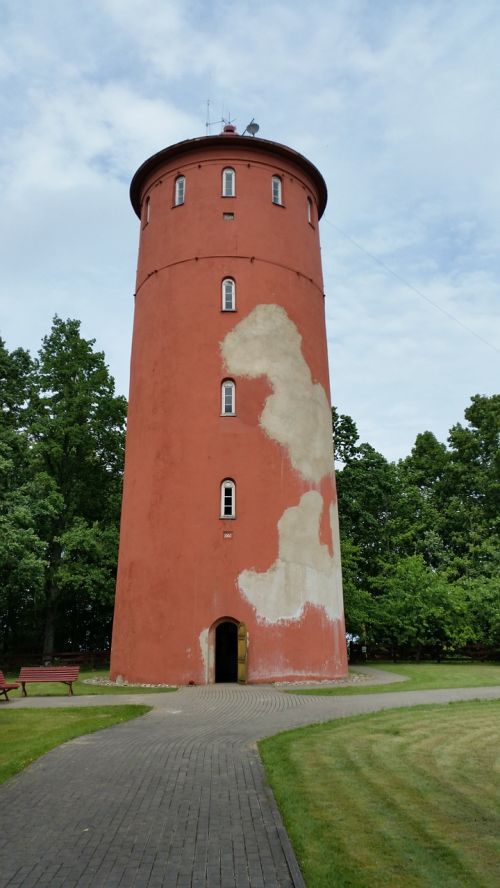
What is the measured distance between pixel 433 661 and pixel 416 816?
24.2 metres

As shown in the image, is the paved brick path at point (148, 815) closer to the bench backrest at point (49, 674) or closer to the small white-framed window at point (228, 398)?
the bench backrest at point (49, 674)

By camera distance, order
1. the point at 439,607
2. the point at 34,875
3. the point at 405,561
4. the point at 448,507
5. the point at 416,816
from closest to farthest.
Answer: the point at 34,875, the point at 416,816, the point at 439,607, the point at 405,561, the point at 448,507

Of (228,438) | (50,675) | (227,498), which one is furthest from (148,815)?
(228,438)

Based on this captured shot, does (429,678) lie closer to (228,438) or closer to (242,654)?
(242,654)

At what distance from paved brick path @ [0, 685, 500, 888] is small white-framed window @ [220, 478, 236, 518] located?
869 cm

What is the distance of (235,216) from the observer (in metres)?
22.3

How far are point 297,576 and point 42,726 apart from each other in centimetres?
981

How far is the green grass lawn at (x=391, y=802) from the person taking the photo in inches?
195

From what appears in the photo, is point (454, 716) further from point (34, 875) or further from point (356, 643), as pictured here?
point (356, 643)

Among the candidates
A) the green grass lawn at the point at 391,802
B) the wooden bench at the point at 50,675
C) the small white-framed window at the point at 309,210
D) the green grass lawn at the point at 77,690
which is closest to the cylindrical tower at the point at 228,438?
the small white-framed window at the point at 309,210

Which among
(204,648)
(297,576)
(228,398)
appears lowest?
(204,648)

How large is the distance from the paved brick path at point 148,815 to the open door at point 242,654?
7238mm

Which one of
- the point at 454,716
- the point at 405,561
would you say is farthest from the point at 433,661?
the point at 454,716

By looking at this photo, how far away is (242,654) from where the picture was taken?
1842 cm
